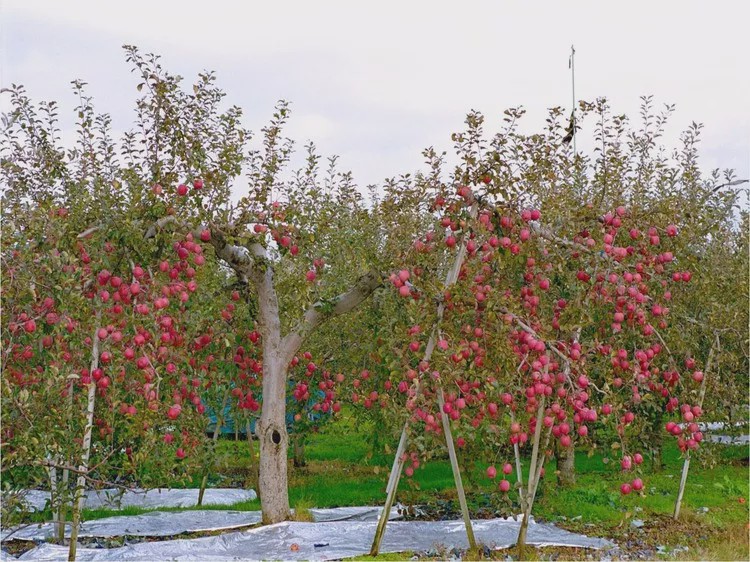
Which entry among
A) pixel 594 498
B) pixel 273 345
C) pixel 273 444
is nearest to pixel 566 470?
pixel 594 498

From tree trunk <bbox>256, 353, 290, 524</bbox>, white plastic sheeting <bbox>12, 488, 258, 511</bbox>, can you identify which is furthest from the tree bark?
white plastic sheeting <bbox>12, 488, 258, 511</bbox>

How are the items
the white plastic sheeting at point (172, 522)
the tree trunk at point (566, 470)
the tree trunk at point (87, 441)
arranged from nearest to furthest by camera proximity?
the tree trunk at point (87, 441) → the white plastic sheeting at point (172, 522) → the tree trunk at point (566, 470)

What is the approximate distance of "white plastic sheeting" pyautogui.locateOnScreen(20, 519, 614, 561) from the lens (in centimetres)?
655

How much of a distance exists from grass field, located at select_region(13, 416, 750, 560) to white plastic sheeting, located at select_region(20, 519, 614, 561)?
0.91 feet

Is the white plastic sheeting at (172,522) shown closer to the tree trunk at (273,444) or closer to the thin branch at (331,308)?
the tree trunk at (273,444)

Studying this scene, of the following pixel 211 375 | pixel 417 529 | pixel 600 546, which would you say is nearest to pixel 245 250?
pixel 211 375

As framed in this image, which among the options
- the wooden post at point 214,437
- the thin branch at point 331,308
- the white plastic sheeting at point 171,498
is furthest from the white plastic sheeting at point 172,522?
the thin branch at point 331,308

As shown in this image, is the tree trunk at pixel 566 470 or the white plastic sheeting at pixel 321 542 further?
the tree trunk at pixel 566 470

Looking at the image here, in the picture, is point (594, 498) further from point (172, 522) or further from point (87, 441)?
point (87, 441)

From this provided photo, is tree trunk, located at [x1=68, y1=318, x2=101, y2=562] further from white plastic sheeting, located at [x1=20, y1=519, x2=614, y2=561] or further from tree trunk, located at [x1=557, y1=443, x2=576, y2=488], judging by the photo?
tree trunk, located at [x1=557, y1=443, x2=576, y2=488]

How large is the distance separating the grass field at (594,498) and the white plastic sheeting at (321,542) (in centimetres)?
28

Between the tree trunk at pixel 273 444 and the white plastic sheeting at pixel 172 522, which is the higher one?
the tree trunk at pixel 273 444

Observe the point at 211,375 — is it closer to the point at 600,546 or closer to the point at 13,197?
the point at 13,197

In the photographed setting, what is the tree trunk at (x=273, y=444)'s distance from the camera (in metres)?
7.49
